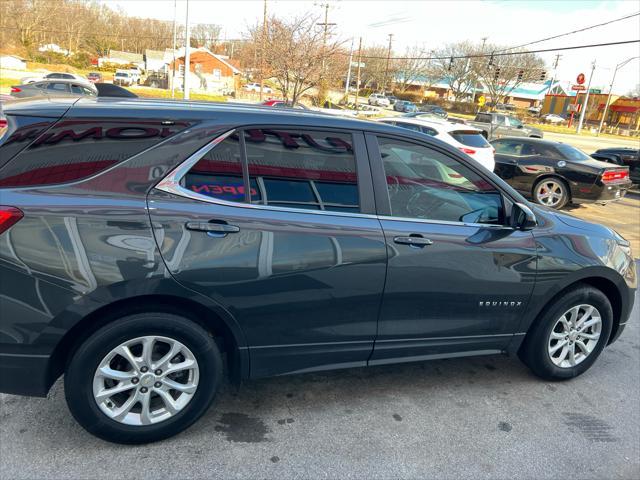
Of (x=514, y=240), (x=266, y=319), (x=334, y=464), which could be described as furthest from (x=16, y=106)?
(x=514, y=240)

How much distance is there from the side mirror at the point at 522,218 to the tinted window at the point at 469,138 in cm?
784

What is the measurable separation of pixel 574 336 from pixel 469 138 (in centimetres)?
A: 790

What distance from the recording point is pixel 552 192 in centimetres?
1091

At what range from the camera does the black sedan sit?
10.4 metres

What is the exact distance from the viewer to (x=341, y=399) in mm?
3168

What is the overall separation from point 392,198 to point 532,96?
298ft

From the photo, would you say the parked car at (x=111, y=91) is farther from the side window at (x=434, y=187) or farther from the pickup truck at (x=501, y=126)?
the pickup truck at (x=501, y=126)

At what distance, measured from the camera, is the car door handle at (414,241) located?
2.78 meters

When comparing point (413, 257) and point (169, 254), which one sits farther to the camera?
point (413, 257)

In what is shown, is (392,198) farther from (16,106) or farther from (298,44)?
(298,44)

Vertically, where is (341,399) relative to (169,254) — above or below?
below

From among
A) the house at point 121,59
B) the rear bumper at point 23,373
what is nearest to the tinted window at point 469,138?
the rear bumper at point 23,373

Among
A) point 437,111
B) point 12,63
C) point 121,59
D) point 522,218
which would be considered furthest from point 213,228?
point 121,59

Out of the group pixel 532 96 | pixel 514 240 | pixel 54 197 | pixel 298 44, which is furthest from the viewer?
pixel 532 96
